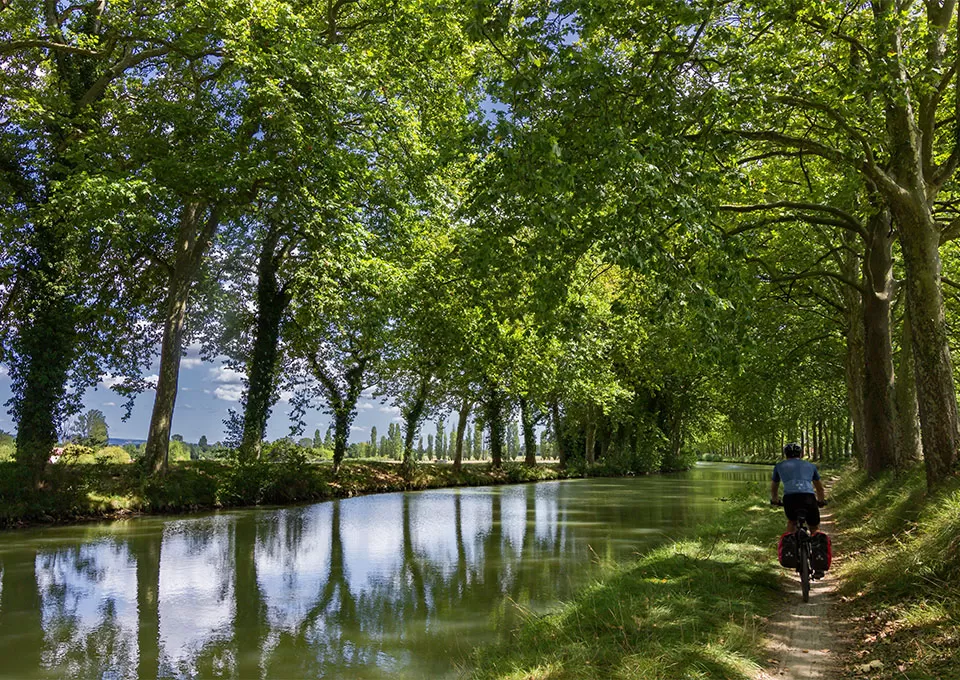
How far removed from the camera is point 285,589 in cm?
1023

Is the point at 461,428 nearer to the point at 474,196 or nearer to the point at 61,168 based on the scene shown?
the point at 61,168

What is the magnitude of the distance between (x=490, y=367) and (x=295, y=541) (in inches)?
708

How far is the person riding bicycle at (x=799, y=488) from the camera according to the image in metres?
8.74

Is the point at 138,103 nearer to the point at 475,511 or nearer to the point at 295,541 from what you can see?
the point at 295,541

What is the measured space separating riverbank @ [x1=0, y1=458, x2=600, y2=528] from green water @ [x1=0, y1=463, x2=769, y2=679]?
0.94 m

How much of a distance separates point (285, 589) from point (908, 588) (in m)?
8.37

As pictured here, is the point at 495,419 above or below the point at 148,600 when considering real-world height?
above

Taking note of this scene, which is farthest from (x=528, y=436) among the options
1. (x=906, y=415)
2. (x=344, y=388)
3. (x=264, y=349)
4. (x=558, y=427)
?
(x=906, y=415)

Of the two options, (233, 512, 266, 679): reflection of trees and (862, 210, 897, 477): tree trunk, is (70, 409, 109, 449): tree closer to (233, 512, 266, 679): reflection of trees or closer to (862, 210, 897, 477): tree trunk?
(233, 512, 266, 679): reflection of trees

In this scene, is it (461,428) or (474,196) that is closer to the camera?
(474,196)

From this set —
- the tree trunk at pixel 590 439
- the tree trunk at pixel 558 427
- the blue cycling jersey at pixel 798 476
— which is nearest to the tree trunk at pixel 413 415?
the tree trunk at pixel 558 427

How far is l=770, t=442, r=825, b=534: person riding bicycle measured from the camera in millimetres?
8736

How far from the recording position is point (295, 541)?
1487 cm

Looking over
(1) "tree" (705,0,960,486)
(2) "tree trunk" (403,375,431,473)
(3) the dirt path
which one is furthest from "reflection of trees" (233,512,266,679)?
(2) "tree trunk" (403,375,431,473)
